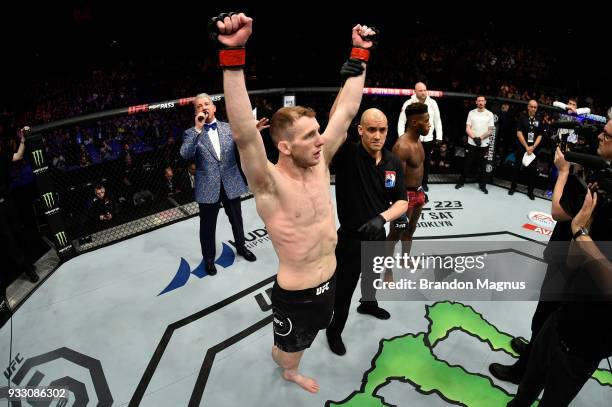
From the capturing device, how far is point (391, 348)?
109 inches

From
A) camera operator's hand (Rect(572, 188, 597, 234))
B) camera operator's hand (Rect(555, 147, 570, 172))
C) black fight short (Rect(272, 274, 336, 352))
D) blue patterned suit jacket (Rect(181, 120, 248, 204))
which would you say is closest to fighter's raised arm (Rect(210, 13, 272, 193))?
black fight short (Rect(272, 274, 336, 352))

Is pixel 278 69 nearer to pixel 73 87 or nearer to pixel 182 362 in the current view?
pixel 73 87

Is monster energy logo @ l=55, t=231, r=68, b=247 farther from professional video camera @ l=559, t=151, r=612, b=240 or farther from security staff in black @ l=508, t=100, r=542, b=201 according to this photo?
security staff in black @ l=508, t=100, r=542, b=201

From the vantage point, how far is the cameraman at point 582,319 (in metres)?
1.59

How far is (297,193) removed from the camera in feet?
A: 6.20

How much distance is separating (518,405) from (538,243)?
8.63 feet

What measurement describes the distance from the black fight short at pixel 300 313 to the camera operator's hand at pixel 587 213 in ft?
3.85

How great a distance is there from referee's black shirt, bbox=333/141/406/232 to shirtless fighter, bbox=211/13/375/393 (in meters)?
0.31

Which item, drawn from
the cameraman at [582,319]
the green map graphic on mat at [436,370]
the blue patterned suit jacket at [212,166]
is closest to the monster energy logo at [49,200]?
the blue patterned suit jacket at [212,166]

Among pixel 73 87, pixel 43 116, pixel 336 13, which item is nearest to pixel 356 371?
Result: pixel 43 116

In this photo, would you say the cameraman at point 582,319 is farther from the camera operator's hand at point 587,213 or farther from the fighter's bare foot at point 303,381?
the fighter's bare foot at point 303,381

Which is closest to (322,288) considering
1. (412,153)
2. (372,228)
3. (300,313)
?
(300,313)

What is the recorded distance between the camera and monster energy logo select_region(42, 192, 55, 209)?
3717 millimetres

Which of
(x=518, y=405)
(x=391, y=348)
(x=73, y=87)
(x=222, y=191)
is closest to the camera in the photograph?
(x=518, y=405)
